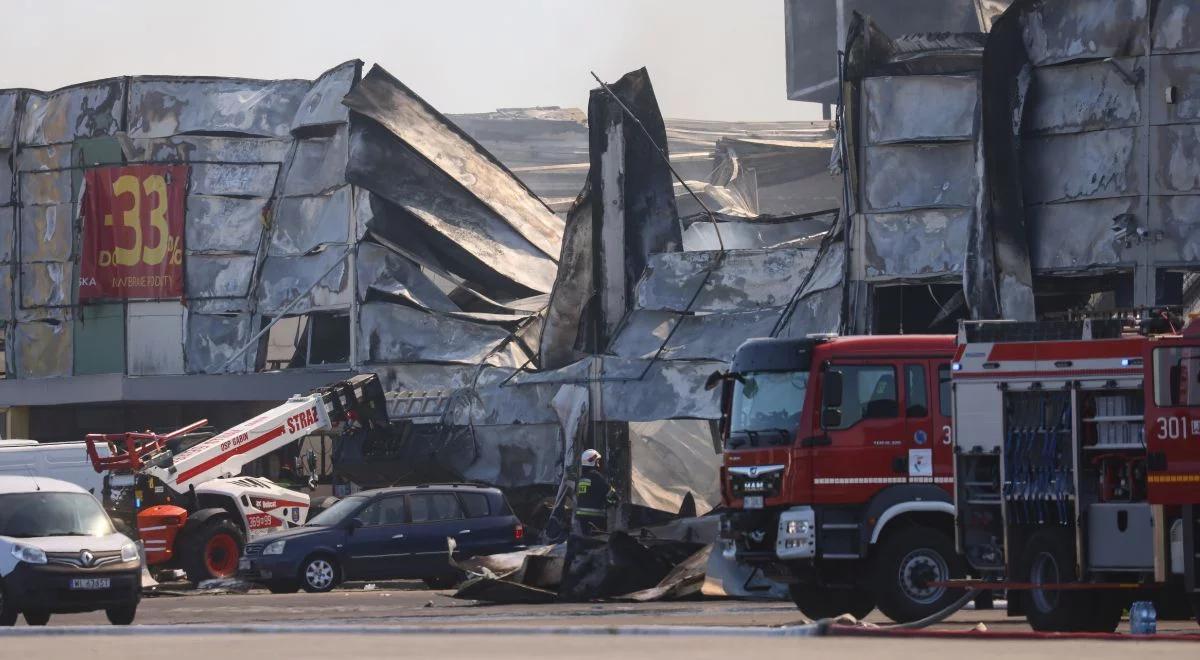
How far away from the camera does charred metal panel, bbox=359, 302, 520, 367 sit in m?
43.6

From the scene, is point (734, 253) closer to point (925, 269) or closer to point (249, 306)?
point (925, 269)

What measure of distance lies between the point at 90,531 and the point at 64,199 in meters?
30.3

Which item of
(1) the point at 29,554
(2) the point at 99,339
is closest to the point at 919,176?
(1) the point at 29,554

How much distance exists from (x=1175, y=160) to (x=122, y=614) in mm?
18226

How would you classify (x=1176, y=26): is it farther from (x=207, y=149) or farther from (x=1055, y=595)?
(x=207, y=149)

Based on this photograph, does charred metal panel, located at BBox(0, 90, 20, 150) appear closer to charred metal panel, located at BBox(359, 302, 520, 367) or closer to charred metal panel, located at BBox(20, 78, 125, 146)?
charred metal panel, located at BBox(20, 78, 125, 146)

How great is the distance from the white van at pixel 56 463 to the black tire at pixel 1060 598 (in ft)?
64.0

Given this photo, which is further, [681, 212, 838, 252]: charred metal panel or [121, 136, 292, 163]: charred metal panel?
[121, 136, 292, 163]: charred metal panel

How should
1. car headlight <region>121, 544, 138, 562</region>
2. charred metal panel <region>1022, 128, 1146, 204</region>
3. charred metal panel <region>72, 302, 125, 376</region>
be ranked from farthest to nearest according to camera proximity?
charred metal panel <region>72, 302, 125, 376</region>
charred metal panel <region>1022, 128, 1146, 204</region>
car headlight <region>121, 544, 138, 562</region>

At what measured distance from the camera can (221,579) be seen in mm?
29766

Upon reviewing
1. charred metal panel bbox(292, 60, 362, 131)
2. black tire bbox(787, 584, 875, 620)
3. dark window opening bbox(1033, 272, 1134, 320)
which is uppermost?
charred metal panel bbox(292, 60, 362, 131)

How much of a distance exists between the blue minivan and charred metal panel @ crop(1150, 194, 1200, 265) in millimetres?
11158

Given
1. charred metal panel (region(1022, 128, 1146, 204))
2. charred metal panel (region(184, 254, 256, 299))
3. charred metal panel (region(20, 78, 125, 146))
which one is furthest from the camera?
charred metal panel (region(20, 78, 125, 146))

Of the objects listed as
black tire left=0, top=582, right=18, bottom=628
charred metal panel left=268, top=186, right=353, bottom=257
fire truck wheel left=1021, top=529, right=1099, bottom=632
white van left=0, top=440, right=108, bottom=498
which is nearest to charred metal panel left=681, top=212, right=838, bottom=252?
charred metal panel left=268, top=186, right=353, bottom=257
